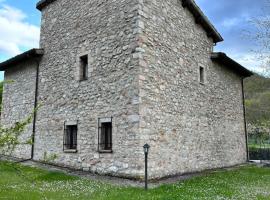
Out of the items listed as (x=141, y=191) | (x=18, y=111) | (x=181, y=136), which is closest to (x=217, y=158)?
(x=181, y=136)

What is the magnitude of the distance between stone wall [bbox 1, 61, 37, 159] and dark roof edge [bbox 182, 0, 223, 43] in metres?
7.14

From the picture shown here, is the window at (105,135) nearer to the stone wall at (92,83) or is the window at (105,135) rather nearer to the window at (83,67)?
the stone wall at (92,83)

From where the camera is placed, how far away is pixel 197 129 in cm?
1155

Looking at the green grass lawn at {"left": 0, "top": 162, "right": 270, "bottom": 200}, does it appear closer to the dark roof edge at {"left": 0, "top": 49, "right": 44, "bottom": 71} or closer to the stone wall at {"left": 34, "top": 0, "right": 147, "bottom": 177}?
the stone wall at {"left": 34, "top": 0, "right": 147, "bottom": 177}

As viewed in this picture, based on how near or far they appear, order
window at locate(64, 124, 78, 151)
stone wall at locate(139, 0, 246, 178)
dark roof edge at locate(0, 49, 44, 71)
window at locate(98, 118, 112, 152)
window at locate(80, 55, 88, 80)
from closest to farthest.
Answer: stone wall at locate(139, 0, 246, 178) < window at locate(98, 118, 112, 152) < window at locate(64, 124, 78, 151) < window at locate(80, 55, 88, 80) < dark roof edge at locate(0, 49, 44, 71)

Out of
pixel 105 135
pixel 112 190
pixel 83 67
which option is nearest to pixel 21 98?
pixel 83 67

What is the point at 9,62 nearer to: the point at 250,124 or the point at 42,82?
the point at 42,82

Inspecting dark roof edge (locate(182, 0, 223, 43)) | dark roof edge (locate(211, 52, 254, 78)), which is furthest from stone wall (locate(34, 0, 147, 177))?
dark roof edge (locate(211, 52, 254, 78))

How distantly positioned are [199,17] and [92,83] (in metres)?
5.76

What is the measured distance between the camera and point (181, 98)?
10.7 metres

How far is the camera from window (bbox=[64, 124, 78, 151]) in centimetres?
1069

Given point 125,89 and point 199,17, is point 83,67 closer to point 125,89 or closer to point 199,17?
point 125,89

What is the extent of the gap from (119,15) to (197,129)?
5.28m

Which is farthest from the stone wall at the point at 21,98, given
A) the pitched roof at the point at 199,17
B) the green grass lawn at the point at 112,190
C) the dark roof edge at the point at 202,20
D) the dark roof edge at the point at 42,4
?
the dark roof edge at the point at 202,20
